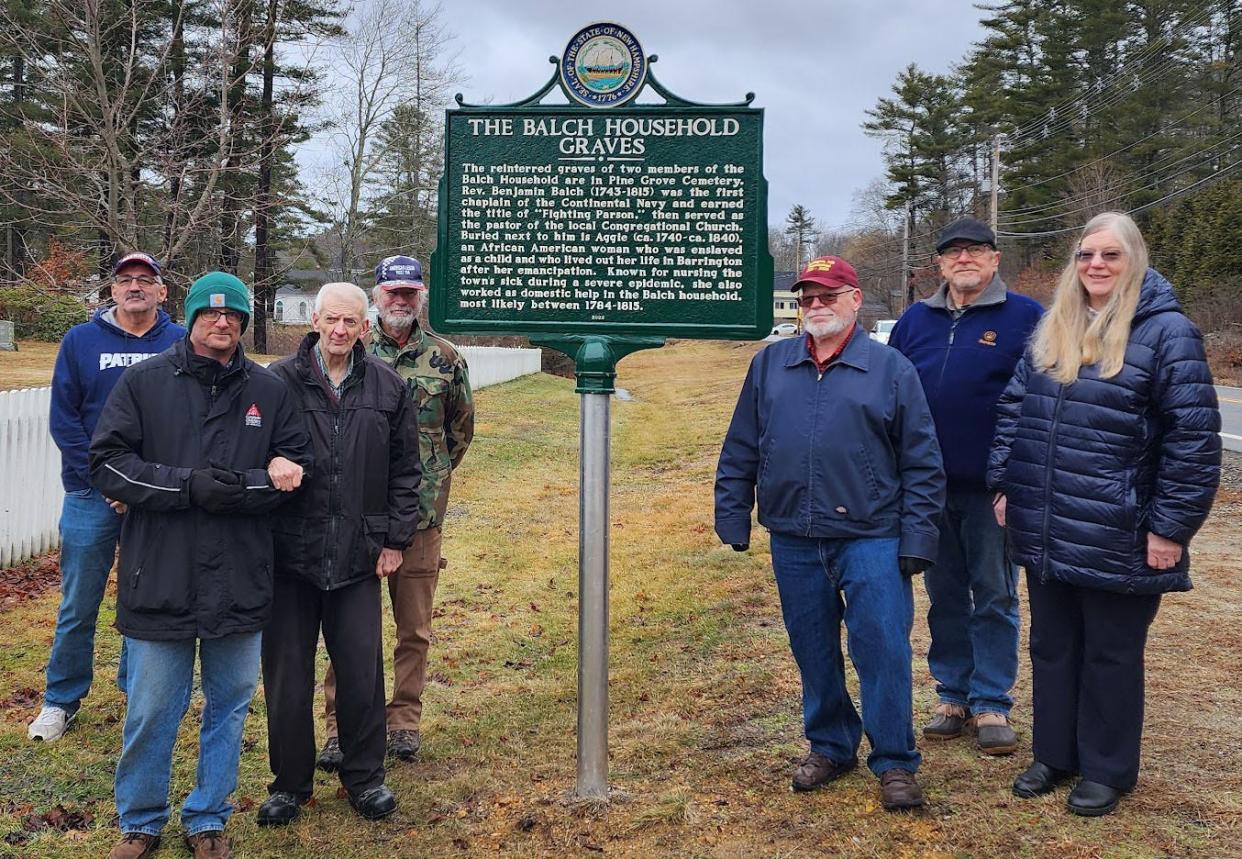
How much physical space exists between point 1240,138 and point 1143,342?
132 feet

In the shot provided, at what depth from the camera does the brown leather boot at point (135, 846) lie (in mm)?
3458

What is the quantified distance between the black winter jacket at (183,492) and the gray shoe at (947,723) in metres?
2.87

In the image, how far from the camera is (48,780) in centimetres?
424

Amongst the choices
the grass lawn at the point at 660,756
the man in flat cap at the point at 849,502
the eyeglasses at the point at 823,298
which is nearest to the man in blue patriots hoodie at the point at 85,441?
the grass lawn at the point at 660,756

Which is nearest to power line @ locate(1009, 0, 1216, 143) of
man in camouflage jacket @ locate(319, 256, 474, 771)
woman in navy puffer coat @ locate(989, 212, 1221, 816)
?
woman in navy puffer coat @ locate(989, 212, 1221, 816)

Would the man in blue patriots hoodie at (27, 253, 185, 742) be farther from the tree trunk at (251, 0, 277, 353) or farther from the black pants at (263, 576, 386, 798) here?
the tree trunk at (251, 0, 277, 353)

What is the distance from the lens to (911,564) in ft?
12.1

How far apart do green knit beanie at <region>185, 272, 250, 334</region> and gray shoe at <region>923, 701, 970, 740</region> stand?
11.0 ft

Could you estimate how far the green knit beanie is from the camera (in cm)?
344

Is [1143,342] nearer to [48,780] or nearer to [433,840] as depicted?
[433,840]

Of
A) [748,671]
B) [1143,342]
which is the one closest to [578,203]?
→ [1143,342]

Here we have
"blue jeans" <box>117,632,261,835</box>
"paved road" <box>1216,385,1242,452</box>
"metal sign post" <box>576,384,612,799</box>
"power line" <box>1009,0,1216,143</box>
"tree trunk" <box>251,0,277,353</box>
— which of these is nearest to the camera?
"blue jeans" <box>117,632,261,835</box>

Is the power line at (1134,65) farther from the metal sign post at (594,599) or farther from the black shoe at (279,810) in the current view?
the black shoe at (279,810)

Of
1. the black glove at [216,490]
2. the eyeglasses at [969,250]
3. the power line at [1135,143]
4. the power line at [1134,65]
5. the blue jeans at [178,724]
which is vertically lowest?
the blue jeans at [178,724]
